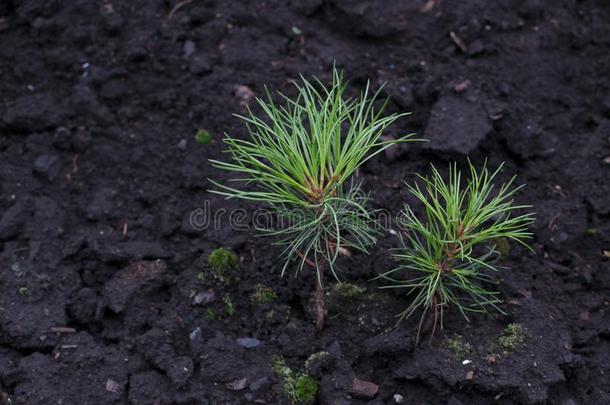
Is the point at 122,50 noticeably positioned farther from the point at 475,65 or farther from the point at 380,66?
the point at 475,65

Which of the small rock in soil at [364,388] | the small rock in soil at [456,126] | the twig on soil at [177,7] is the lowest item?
the small rock in soil at [364,388]

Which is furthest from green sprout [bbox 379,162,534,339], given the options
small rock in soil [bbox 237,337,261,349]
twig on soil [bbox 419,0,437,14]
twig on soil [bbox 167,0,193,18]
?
twig on soil [bbox 167,0,193,18]

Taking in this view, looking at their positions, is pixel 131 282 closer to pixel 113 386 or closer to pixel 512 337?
pixel 113 386

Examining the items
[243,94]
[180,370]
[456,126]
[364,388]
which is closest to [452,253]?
[364,388]

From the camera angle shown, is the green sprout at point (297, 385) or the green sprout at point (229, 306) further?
the green sprout at point (229, 306)

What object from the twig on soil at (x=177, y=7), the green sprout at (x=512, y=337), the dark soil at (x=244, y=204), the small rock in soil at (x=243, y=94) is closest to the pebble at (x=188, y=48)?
the dark soil at (x=244, y=204)

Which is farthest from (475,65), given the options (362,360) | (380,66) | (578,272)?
(362,360)

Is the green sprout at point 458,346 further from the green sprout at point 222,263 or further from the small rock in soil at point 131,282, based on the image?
the small rock in soil at point 131,282
